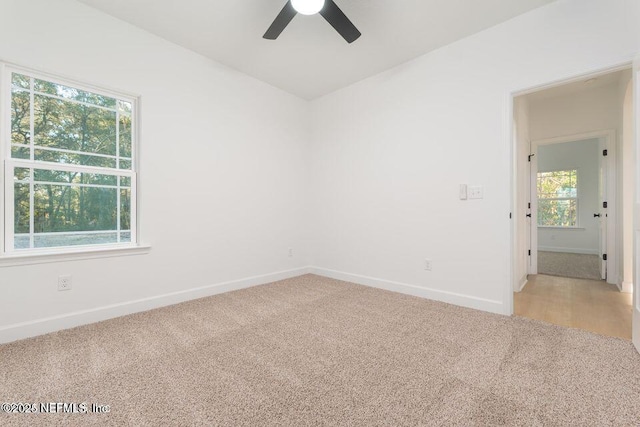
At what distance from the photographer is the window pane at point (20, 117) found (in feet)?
7.11

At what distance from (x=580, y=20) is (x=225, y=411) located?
11.9ft

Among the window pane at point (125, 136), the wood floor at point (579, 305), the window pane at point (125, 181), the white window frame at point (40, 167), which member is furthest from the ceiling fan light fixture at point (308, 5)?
the wood floor at point (579, 305)

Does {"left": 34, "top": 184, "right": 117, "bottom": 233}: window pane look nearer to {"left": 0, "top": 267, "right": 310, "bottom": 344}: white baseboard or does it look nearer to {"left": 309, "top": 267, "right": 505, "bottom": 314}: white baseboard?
{"left": 0, "top": 267, "right": 310, "bottom": 344}: white baseboard

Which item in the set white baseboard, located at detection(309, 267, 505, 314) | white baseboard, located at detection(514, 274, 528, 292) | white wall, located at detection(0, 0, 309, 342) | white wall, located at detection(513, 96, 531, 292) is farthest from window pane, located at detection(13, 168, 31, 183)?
white baseboard, located at detection(514, 274, 528, 292)

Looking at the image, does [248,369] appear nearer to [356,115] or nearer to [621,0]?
[356,115]

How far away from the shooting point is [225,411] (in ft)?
4.43

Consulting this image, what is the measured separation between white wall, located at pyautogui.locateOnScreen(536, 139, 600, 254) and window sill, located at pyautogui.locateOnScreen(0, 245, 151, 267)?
836cm

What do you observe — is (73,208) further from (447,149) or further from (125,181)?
(447,149)

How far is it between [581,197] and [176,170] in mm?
8350

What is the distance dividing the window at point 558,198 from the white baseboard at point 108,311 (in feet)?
23.7

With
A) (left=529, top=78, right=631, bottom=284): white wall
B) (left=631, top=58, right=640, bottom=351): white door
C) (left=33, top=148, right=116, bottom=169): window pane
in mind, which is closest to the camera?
(left=631, top=58, right=640, bottom=351): white door

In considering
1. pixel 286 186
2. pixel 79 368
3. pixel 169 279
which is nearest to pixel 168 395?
pixel 79 368

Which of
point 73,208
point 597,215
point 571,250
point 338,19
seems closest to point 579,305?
point 597,215

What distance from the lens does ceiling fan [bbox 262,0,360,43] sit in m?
2.01
